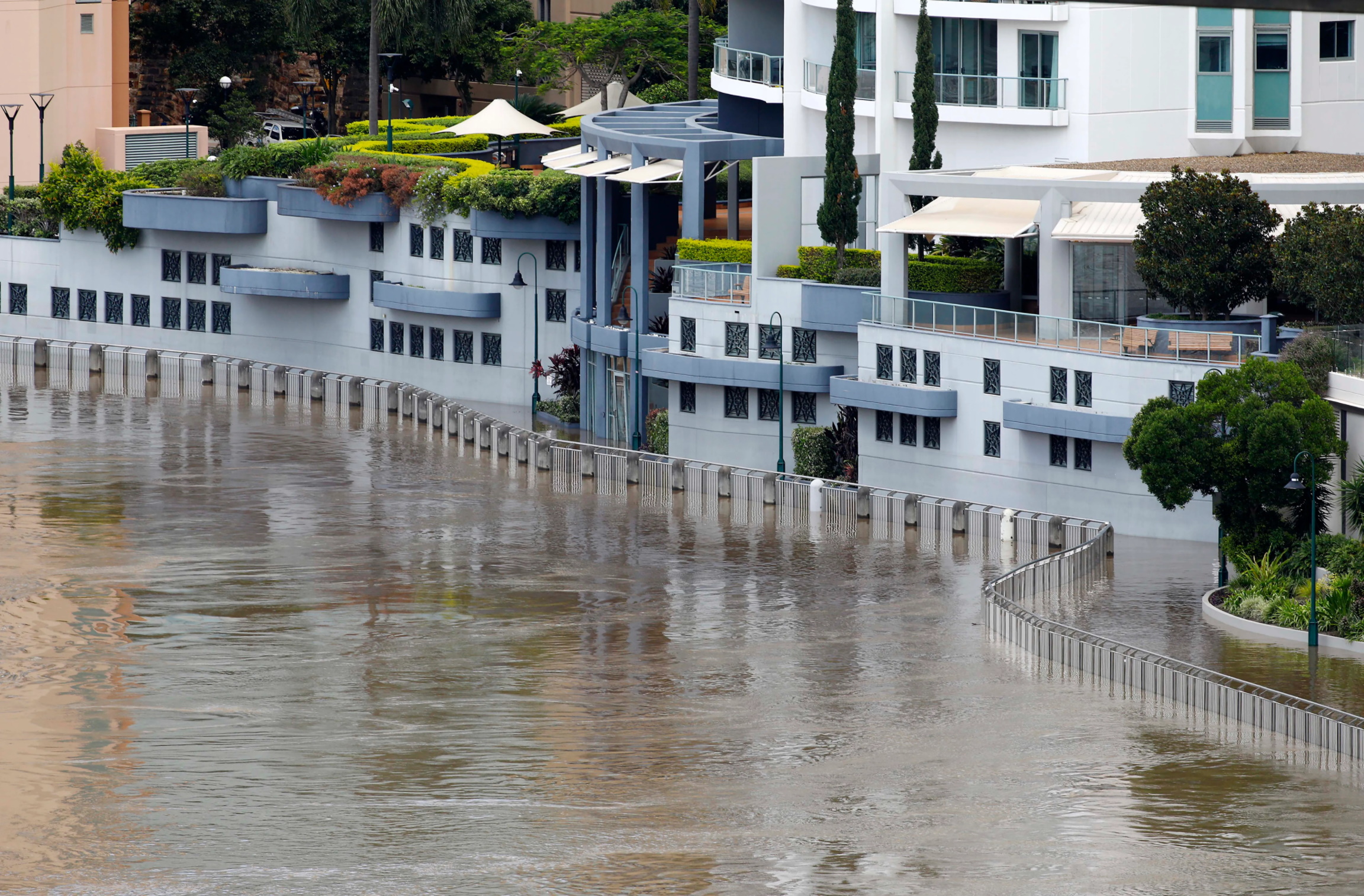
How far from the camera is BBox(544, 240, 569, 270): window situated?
80931 millimetres

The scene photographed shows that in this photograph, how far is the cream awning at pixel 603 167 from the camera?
241 feet

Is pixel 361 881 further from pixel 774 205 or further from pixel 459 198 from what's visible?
pixel 459 198

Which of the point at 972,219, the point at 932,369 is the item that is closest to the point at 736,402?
the point at 932,369

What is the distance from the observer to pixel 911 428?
2542 inches

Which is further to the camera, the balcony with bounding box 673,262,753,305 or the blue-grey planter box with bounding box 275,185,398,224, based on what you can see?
the blue-grey planter box with bounding box 275,185,398,224

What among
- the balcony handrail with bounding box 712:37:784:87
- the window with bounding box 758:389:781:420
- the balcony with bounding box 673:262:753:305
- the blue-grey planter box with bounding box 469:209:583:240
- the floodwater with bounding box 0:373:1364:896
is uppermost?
the balcony handrail with bounding box 712:37:784:87

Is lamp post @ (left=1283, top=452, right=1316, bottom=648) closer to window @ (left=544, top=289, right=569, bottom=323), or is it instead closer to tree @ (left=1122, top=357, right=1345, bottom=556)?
tree @ (left=1122, top=357, right=1345, bottom=556)

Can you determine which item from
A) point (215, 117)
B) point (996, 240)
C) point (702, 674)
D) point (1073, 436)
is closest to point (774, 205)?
point (996, 240)

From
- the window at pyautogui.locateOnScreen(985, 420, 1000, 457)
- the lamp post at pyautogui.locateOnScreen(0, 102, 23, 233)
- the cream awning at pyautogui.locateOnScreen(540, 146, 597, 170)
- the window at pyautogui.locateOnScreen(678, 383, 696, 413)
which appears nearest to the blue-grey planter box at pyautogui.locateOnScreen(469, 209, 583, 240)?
the cream awning at pyautogui.locateOnScreen(540, 146, 597, 170)

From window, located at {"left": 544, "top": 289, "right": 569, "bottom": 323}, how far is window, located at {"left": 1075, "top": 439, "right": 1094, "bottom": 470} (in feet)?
84.1

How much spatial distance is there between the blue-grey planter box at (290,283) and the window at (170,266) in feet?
17.4

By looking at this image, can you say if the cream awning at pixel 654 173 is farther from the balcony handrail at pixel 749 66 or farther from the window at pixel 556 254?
the window at pixel 556 254

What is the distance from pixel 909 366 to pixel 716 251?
8995 millimetres

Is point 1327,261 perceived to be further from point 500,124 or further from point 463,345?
point 500,124
